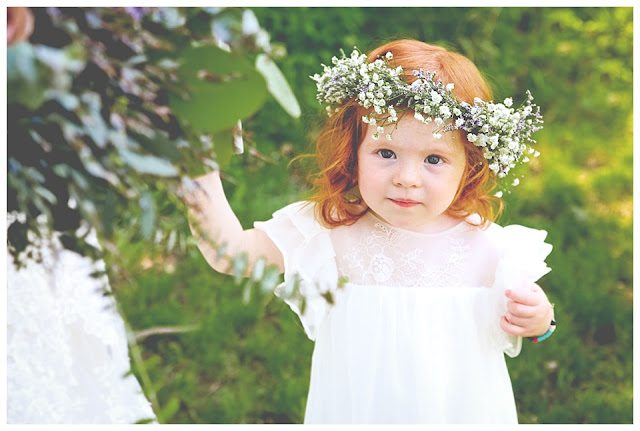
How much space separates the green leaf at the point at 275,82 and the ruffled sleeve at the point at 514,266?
0.98m

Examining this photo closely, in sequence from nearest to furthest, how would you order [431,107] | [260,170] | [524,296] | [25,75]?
1. [25,75]
2. [431,107]
3. [524,296]
4. [260,170]

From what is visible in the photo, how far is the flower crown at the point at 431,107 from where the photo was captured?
155cm

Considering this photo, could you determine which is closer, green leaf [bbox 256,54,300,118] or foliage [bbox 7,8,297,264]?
foliage [bbox 7,8,297,264]

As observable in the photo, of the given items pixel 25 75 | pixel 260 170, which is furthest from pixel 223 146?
pixel 260 170

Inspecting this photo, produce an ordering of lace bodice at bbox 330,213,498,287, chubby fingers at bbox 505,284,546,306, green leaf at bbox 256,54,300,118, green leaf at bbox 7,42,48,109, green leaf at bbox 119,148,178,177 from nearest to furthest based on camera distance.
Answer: green leaf at bbox 7,42,48,109, green leaf at bbox 119,148,178,177, green leaf at bbox 256,54,300,118, chubby fingers at bbox 505,284,546,306, lace bodice at bbox 330,213,498,287

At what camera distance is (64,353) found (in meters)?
1.75

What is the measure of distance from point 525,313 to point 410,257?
31 cm

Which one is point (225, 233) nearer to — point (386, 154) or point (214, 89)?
point (386, 154)

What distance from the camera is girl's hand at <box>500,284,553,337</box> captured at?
166 cm

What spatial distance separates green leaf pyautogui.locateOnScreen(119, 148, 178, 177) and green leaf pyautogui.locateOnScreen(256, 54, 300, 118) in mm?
193

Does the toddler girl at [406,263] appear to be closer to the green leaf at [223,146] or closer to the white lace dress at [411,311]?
the white lace dress at [411,311]

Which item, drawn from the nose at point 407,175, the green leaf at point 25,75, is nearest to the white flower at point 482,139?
the nose at point 407,175

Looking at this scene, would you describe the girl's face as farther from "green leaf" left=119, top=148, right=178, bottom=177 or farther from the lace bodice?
"green leaf" left=119, top=148, right=178, bottom=177

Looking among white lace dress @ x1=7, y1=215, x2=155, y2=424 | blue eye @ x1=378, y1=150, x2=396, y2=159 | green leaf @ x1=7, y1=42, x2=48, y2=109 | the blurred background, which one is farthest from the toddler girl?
green leaf @ x1=7, y1=42, x2=48, y2=109
